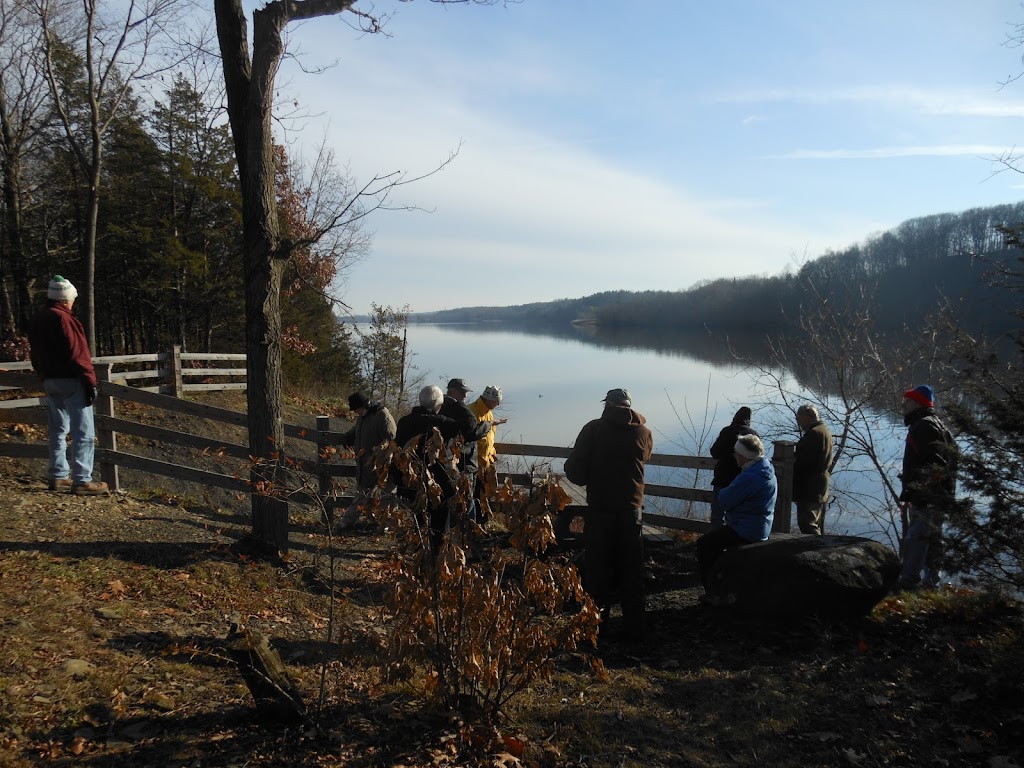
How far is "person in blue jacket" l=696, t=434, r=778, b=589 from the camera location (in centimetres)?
590

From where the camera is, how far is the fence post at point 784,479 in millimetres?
7387

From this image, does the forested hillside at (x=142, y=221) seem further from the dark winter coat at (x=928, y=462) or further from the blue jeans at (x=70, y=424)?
the dark winter coat at (x=928, y=462)

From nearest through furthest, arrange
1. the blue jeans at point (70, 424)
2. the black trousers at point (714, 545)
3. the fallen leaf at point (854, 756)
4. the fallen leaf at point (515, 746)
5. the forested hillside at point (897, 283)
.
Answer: the fallen leaf at point (515, 746)
the fallen leaf at point (854, 756)
the black trousers at point (714, 545)
the blue jeans at point (70, 424)
the forested hillside at point (897, 283)

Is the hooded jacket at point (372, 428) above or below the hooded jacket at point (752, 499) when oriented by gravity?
above

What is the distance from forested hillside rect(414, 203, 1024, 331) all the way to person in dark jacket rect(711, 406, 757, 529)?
250cm

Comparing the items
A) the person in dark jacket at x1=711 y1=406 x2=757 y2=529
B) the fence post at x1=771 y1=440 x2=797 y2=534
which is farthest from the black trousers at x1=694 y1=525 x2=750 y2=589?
the fence post at x1=771 y1=440 x2=797 y2=534

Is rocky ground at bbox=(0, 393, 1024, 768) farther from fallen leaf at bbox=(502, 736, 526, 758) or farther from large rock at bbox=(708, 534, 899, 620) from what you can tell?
large rock at bbox=(708, 534, 899, 620)

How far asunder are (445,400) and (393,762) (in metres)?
3.37

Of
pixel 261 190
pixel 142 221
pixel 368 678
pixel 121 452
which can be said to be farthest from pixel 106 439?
pixel 142 221

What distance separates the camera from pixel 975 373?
19.9ft

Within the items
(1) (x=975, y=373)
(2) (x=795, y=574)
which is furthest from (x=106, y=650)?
(1) (x=975, y=373)

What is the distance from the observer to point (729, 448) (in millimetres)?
7480

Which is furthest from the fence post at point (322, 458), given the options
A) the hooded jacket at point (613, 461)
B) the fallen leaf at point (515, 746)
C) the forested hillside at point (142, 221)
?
the forested hillside at point (142, 221)

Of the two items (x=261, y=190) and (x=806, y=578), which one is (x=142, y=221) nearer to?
(x=261, y=190)
